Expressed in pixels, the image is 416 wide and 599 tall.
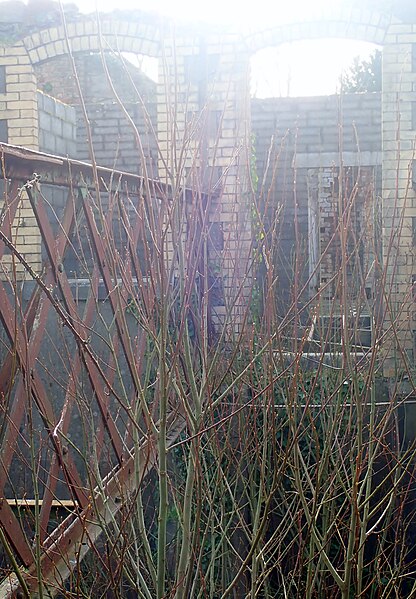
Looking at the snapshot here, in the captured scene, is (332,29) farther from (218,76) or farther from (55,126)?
(55,126)

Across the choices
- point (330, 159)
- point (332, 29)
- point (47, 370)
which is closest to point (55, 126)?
point (332, 29)

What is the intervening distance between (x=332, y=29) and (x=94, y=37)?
1.88m

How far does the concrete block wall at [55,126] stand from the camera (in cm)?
689

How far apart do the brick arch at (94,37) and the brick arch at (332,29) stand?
792 mm

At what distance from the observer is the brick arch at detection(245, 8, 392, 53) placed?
6.00 m

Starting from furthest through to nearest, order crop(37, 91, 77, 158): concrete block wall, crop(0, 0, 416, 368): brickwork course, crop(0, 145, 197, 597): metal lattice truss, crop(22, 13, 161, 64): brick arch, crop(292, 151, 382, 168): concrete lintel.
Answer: crop(292, 151, 382, 168): concrete lintel, crop(37, 91, 77, 158): concrete block wall, crop(22, 13, 161, 64): brick arch, crop(0, 0, 416, 368): brickwork course, crop(0, 145, 197, 597): metal lattice truss

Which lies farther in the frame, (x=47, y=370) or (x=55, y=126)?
(x=55, y=126)

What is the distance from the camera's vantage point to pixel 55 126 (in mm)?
7227

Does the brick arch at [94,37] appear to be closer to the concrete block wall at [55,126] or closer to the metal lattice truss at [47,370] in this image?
the concrete block wall at [55,126]

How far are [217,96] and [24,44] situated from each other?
1.69 m

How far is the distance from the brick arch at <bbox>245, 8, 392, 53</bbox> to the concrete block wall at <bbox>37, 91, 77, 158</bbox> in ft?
6.39

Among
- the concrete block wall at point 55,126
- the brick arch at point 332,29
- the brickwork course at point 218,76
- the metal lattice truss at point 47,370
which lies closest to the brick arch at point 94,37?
the brickwork course at point 218,76

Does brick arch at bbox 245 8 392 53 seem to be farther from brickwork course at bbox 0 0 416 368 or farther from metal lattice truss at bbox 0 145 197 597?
metal lattice truss at bbox 0 145 197 597

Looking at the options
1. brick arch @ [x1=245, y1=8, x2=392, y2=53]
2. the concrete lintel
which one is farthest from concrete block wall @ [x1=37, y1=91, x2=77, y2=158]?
the concrete lintel
